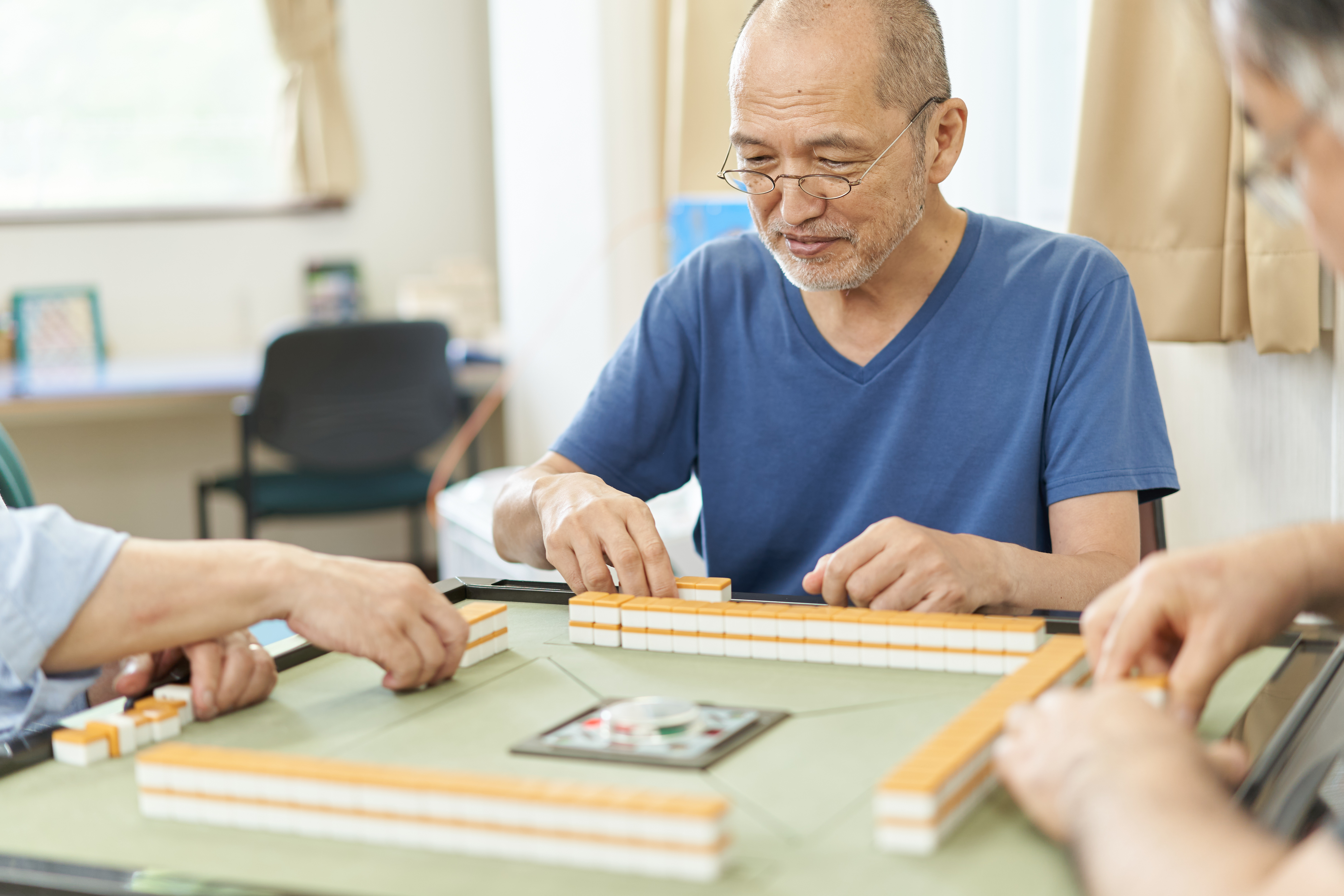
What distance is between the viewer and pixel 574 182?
3688mm

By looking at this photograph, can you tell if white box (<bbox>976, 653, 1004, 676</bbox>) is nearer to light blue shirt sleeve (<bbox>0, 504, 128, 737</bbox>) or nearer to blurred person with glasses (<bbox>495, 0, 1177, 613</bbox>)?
blurred person with glasses (<bbox>495, 0, 1177, 613</bbox>)

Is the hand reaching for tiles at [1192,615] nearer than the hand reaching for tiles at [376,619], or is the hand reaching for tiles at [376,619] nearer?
the hand reaching for tiles at [1192,615]

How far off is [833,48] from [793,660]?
2.48 ft

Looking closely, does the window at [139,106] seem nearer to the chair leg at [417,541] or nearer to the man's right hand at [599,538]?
the chair leg at [417,541]

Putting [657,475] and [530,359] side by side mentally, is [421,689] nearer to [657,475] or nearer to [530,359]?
[657,475]

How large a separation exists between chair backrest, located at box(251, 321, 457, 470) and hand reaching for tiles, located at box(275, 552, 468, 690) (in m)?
2.68

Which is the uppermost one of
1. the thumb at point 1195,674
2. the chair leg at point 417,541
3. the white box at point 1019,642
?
the thumb at point 1195,674

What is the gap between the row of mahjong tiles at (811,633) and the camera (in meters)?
1.07

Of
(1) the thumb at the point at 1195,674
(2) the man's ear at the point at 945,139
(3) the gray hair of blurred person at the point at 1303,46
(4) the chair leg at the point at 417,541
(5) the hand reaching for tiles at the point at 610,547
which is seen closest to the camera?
(3) the gray hair of blurred person at the point at 1303,46

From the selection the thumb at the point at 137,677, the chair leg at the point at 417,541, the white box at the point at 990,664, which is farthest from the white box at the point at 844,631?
the chair leg at the point at 417,541

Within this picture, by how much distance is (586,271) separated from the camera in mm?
3664

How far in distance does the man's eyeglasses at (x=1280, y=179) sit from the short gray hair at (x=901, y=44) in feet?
2.10

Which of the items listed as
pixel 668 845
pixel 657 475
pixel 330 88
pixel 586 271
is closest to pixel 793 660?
pixel 668 845

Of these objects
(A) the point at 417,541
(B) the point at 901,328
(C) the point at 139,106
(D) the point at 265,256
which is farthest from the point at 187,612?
(C) the point at 139,106
